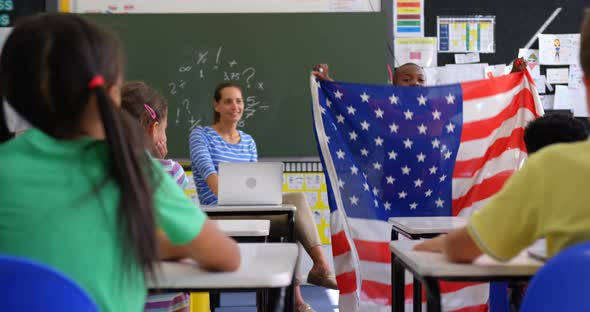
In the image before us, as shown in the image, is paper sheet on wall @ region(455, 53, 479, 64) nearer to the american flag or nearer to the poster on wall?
the poster on wall

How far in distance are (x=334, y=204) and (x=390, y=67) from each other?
204 centimetres

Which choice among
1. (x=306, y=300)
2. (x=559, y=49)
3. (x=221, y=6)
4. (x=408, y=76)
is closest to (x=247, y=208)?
(x=408, y=76)

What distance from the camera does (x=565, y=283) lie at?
938mm

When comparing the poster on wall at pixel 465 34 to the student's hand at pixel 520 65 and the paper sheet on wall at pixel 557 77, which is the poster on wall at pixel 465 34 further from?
the student's hand at pixel 520 65

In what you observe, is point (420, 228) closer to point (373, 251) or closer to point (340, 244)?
point (373, 251)

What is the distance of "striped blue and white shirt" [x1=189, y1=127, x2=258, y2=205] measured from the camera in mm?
3765

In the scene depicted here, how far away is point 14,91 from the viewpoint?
101 cm

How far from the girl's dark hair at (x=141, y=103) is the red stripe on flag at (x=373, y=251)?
1151 mm

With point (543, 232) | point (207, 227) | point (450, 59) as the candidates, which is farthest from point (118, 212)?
point (450, 59)

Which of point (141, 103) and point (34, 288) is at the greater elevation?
point (141, 103)

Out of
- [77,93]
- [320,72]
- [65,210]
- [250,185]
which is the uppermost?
[320,72]

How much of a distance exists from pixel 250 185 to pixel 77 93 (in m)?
2.12

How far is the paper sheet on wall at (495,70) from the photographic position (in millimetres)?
4592

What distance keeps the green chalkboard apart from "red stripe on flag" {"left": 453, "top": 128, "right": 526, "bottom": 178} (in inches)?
71.5
